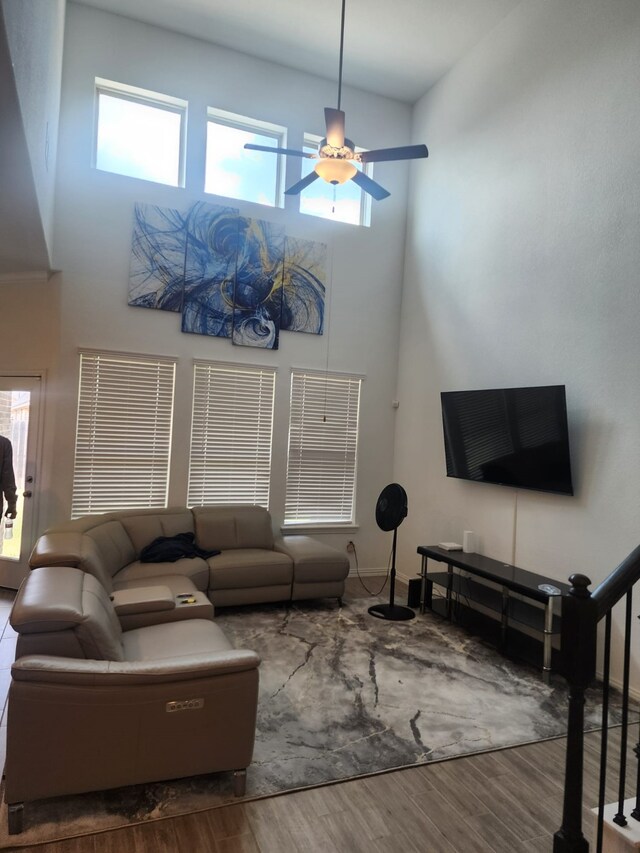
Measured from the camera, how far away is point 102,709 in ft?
7.44

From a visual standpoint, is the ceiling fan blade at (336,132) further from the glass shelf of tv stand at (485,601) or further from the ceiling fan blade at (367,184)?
the glass shelf of tv stand at (485,601)

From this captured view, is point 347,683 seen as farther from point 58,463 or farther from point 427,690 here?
point 58,463

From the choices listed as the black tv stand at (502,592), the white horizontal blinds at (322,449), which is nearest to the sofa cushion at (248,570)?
the white horizontal blinds at (322,449)

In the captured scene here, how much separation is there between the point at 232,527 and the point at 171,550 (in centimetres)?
80

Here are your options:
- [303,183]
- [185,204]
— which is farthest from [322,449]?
[185,204]

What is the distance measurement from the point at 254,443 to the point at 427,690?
346 centimetres

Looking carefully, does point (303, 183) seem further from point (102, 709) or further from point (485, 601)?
point (102, 709)

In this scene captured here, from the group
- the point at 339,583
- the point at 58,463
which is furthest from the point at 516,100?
the point at 58,463

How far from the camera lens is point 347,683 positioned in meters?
3.73

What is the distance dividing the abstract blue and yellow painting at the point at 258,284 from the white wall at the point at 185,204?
152mm

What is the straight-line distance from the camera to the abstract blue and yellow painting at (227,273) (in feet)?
19.2

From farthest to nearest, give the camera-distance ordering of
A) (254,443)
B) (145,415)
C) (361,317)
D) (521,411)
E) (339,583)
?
(361,317) → (254,443) → (145,415) → (339,583) → (521,411)

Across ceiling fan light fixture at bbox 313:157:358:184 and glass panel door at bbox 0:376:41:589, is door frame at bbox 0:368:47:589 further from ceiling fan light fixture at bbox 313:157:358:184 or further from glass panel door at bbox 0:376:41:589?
ceiling fan light fixture at bbox 313:157:358:184

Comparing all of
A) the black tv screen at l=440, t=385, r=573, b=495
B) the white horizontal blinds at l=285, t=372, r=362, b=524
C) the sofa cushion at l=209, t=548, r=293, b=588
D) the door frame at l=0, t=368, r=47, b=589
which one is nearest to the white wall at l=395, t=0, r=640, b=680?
the black tv screen at l=440, t=385, r=573, b=495
